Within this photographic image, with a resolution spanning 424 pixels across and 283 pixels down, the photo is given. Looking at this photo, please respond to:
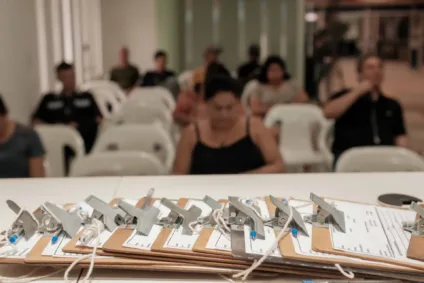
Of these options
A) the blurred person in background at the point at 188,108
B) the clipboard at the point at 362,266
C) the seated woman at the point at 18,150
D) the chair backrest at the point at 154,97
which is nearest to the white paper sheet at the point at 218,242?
the clipboard at the point at 362,266

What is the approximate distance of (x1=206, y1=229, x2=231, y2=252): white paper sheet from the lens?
1244 mm

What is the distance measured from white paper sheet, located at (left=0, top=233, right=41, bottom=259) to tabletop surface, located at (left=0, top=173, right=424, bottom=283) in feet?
1.21

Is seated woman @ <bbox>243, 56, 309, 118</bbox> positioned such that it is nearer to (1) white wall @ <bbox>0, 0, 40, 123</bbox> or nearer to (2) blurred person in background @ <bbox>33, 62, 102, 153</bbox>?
(2) blurred person in background @ <bbox>33, 62, 102, 153</bbox>

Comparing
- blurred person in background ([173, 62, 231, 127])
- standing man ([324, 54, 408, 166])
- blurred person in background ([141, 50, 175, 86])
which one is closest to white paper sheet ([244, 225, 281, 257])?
standing man ([324, 54, 408, 166])

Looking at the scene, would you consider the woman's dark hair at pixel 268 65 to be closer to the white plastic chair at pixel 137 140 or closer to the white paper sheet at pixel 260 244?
the white plastic chair at pixel 137 140

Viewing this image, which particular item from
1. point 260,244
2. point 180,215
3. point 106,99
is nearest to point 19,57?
point 106,99

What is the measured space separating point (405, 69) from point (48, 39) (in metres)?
8.89

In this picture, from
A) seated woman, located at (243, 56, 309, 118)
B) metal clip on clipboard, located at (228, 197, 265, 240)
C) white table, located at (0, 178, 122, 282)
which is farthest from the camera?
seated woman, located at (243, 56, 309, 118)

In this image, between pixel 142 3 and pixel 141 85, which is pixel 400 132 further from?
pixel 142 3

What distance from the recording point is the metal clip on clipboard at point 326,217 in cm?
138

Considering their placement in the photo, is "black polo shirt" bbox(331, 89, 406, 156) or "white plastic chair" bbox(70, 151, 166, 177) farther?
"black polo shirt" bbox(331, 89, 406, 156)

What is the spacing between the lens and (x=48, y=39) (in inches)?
246

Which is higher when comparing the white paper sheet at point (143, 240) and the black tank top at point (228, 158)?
the white paper sheet at point (143, 240)

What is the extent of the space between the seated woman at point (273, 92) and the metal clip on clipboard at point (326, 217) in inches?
138
